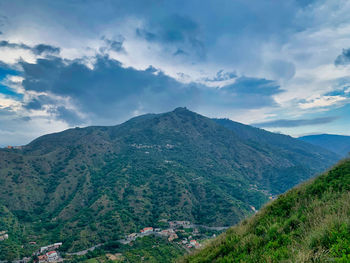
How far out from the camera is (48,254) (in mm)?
45281

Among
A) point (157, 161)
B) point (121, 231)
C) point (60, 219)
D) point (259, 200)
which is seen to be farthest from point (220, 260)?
point (157, 161)

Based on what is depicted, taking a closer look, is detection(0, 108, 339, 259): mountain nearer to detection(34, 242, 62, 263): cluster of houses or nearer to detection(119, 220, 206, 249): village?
detection(34, 242, 62, 263): cluster of houses

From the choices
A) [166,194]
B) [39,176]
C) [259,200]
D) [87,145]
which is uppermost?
[87,145]

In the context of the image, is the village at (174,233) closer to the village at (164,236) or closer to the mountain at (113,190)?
the village at (164,236)

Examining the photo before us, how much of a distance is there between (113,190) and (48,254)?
38212 millimetres

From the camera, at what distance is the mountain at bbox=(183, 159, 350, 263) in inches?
139

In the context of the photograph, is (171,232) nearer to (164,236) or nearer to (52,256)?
(164,236)

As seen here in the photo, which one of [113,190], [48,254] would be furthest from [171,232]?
[113,190]

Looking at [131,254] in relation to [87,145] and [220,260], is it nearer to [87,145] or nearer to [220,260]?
[220,260]

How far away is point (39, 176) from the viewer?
91.8 m

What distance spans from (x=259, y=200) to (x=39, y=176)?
110539 millimetres

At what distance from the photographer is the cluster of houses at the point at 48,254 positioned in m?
43.4

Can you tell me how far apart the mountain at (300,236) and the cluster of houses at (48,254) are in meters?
52.2

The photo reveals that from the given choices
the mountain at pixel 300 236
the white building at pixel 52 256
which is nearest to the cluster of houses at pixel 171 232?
the white building at pixel 52 256
